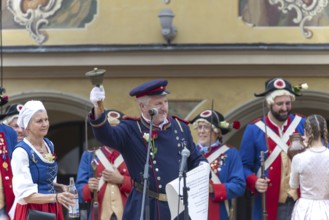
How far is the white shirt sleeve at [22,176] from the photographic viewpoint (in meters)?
13.0

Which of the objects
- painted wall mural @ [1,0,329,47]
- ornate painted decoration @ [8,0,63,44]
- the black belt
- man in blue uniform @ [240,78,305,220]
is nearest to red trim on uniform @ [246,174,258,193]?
man in blue uniform @ [240,78,305,220]

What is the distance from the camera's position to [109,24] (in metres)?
19.7

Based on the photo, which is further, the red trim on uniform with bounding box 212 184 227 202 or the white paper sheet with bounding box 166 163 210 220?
the red trim on uniform with bounding box 212 184 227 202

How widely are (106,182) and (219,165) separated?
125 centimetres

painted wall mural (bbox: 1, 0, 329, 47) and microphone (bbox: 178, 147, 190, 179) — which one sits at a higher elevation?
painted wall mural (bbox: 1, 0, 329, 47)

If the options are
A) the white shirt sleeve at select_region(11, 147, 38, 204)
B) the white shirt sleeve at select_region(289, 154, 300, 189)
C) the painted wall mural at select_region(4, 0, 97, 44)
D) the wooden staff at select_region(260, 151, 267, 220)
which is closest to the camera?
the white shirt sleeve at select_region(11, 147, 38, 204)

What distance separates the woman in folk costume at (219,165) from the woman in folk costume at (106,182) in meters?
0.91

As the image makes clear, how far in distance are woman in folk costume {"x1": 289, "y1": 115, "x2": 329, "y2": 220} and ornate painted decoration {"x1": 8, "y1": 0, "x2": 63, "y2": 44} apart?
635 centimetres

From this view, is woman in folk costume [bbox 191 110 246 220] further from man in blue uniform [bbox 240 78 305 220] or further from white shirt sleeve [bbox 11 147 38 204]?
white shirt sleeve [bbox 11 147 38 204]

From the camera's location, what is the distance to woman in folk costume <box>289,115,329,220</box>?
551 inches

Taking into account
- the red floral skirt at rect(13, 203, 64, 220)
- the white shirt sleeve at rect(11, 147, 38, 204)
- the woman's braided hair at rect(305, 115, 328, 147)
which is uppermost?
the woman's braided hair at rect(305, 115, 328, 147)

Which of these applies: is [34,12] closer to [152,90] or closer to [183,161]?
[152,90]

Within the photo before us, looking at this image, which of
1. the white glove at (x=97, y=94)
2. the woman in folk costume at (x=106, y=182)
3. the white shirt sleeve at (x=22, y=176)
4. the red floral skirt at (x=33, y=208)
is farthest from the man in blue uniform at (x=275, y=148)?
the white glove at (x=97, y=94)

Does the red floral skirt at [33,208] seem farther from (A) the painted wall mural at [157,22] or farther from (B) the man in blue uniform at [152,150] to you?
(A) the painted wall mural at [157,22]
